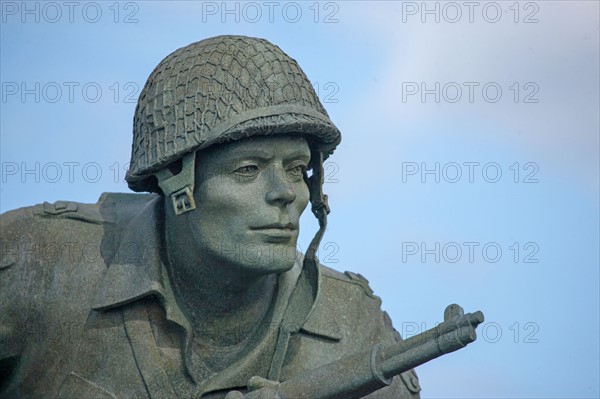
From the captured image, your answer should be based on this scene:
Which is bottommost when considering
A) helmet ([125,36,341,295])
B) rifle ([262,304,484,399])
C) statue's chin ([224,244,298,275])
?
rifle ([262,304,484,399])

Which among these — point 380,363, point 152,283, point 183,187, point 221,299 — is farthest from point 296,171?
point 380,363

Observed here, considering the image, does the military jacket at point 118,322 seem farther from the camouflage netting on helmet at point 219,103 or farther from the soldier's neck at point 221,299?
the camouflage netting on helmet at point 219,103

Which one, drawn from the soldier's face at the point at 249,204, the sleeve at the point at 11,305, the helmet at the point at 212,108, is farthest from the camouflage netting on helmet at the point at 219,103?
the sleeve at the point at 11,305

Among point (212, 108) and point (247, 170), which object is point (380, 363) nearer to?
point (247, 170)

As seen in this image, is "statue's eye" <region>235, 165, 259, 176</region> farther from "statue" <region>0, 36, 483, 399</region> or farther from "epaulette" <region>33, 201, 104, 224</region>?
"epaulette" <region>33, 201, 104, 224</region>

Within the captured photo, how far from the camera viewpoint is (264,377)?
11.6 m

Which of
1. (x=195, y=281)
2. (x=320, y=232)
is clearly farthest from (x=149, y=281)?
(x=320, y=232)

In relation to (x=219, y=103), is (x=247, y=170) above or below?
below

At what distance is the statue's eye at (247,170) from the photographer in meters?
11.2

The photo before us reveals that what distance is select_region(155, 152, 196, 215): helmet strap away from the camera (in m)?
11.1

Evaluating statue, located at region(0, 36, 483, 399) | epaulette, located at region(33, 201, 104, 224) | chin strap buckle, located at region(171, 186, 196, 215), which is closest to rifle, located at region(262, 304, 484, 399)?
statue, located at region(0, 36, 483, 399)

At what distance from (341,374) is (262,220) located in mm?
912

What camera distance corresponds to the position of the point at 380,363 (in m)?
10.7

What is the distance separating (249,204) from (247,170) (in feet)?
0.65
